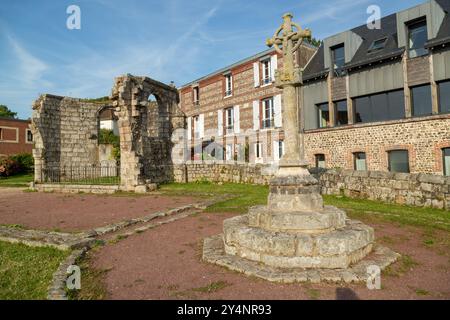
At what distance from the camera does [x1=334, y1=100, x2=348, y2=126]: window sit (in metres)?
18.0

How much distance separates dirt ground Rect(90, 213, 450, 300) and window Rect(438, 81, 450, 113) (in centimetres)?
1073

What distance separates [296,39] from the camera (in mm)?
5602

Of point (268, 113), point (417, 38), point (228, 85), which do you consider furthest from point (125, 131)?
point (417, 38)

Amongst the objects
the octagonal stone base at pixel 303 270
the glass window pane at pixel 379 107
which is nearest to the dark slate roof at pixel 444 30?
the glass window pane at pixel 379 107

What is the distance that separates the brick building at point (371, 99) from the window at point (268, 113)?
0.08m

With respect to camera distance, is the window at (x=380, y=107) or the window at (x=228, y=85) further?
the window at (x=228, y=85)

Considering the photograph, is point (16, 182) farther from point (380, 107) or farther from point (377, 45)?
point (377, 45)

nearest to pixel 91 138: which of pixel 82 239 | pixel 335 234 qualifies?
pixel 82 239

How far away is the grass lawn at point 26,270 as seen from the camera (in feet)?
11.8

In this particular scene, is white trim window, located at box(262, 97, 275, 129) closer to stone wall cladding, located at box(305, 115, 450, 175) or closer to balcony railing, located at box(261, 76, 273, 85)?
balcony railing, located at box(261, 76, 273, 85)

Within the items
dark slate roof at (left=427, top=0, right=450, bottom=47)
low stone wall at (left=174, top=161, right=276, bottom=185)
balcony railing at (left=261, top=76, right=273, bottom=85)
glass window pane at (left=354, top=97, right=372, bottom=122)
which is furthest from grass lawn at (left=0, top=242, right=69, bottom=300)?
balcony railing at (left=261, top=76, right=273, bottom=85)

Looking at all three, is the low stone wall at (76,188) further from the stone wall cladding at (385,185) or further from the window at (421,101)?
the window at (421,101)

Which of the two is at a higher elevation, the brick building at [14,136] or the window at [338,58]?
the window at [338,58]
